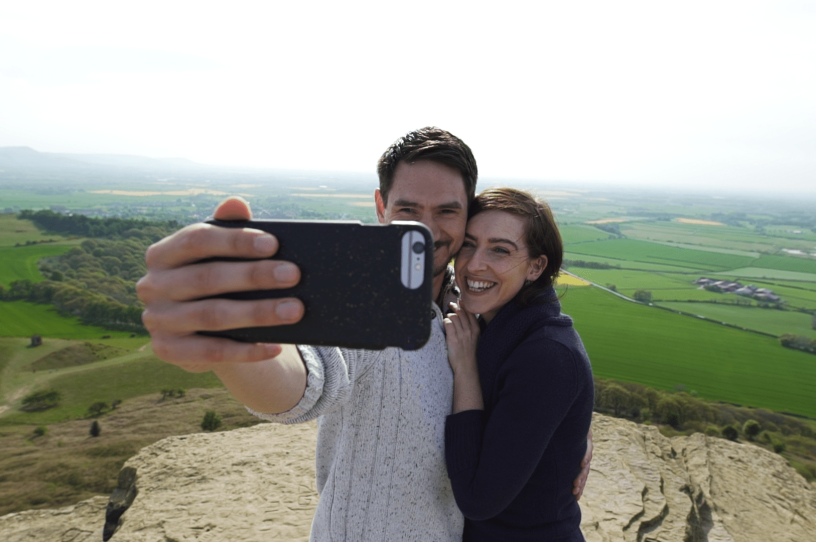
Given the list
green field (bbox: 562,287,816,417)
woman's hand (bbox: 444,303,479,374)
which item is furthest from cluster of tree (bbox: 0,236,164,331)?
woman's hand (bbox: 444,303,479,374)

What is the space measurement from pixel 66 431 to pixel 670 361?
3172 cm

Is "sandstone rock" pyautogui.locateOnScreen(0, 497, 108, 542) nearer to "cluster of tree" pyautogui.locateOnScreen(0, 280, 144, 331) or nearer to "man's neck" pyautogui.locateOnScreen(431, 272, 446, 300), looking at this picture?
"man's neck" pyautogui.locateOnScreen(431, 272, 446, 300)

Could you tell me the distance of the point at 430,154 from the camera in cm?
232

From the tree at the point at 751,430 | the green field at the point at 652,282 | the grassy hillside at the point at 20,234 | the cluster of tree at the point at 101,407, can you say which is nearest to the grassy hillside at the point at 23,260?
the grassy hillside at the point at 20,234

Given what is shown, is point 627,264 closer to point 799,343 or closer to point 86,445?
point 799,343

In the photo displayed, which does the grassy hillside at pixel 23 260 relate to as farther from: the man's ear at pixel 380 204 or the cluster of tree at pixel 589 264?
the cluster of tree at pixel 589 264

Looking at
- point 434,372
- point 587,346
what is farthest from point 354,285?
point 587,346

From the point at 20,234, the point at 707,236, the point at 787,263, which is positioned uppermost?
the point at 707,236

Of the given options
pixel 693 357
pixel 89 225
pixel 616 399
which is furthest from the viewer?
pixel 89 225

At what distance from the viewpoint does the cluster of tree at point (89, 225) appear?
53.7m

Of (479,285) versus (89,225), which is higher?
(479,285)

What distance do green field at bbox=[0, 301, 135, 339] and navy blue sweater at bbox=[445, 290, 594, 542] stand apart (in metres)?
38.4

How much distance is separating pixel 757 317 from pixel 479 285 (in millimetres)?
44912

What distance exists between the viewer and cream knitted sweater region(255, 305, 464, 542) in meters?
1.65
